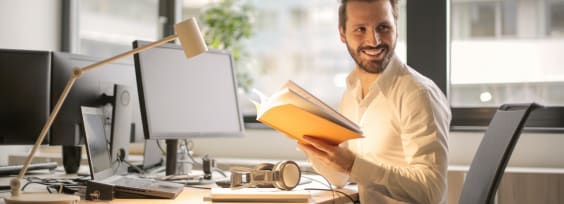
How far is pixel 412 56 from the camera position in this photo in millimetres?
3570

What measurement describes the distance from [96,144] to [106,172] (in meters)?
0.11

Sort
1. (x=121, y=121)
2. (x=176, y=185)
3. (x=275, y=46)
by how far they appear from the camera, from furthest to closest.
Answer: (x=275, y=46), (x=121, y=121), (x=176, y=185)

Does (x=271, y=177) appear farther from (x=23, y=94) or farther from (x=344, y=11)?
(x=23, y=94)

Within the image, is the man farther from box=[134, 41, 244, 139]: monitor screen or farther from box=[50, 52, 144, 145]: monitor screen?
box=[50, 52, 144, 145]: monitor screen

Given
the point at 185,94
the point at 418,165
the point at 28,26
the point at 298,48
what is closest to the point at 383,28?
the point at 418,165

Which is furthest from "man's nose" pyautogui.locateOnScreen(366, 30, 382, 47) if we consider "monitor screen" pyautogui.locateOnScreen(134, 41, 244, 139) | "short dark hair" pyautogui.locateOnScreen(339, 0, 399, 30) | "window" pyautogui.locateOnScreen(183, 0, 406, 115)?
"window" pyautogui.locateOnScreen(183, 0, 406, 115)

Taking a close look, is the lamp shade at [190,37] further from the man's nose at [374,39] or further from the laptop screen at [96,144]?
the man's nose at [374,39]

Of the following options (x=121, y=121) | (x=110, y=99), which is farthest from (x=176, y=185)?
(x=110, y=99)

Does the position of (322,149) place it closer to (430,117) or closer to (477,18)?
(430,117)

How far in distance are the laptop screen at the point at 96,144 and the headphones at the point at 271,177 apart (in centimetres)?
42

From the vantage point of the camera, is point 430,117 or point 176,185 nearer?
point 430,117

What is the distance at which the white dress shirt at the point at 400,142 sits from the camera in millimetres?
2047

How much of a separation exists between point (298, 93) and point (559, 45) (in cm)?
195

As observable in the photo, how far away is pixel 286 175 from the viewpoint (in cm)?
216
